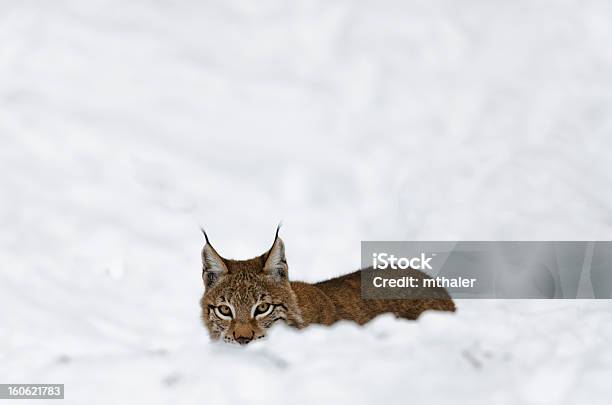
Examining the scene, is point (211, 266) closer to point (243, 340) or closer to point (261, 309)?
point (261, 309)

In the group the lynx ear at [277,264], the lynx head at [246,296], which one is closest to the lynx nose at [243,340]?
the lynx head at [246,296]

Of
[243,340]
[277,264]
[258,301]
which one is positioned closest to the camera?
[243,340]

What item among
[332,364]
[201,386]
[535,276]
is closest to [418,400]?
[332,364]

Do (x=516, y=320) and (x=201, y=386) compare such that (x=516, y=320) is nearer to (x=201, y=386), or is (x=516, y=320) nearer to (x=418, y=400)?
(x=418, y=400)

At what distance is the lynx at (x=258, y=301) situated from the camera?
743 centimetres

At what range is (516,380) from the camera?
6895 mm

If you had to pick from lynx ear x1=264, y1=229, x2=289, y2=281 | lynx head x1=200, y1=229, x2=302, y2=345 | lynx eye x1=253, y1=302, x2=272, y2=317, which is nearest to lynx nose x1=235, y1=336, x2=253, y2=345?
lynx head x1=200, y1=229, x2=302, y2=345

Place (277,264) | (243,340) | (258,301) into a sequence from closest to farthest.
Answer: (243,340)
(258,301)
(277,264)

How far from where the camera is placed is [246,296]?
7465mm

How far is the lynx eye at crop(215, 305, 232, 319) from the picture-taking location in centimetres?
749

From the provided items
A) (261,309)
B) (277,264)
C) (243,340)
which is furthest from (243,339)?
(277,264)

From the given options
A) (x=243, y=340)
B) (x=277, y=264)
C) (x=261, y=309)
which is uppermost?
(x=277, y=264)

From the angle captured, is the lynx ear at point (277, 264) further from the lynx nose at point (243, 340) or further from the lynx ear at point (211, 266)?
the lynx nose at point (243, 340)

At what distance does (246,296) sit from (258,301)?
0.27ft
